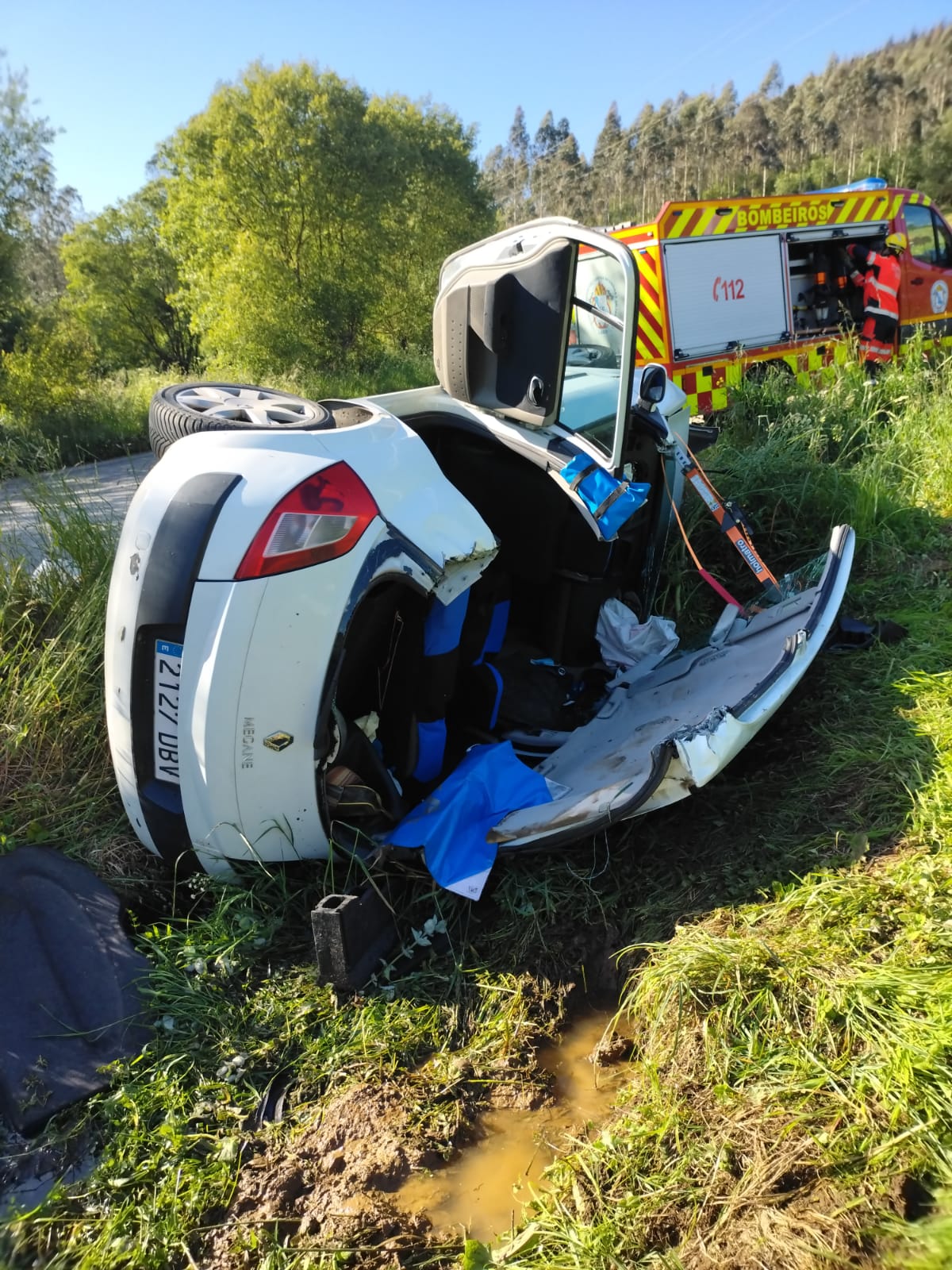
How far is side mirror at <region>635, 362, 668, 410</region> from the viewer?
354 centimetres

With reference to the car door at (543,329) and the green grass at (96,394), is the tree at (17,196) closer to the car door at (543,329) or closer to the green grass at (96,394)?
the green grass at (96,394)

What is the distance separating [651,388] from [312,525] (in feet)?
6.50

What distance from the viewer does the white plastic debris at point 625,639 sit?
3723 millimetres

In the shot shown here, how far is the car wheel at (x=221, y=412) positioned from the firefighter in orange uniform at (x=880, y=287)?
9.20 meters

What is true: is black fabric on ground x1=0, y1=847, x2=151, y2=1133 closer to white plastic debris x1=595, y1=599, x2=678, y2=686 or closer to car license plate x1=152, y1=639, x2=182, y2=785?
car license plate x1=152, y1=639, x2=182, y2=785

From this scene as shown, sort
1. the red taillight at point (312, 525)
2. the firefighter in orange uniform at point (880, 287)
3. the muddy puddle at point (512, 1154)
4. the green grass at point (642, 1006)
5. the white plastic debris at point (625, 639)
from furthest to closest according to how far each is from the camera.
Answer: the firefighter in orange uniform at point (880, 287) → the white plastic debris at point (625, 639) → the red taillight at point (312, 525) → the muddy puddle at point (512, 1154) → the green grass at point (642, 1006)

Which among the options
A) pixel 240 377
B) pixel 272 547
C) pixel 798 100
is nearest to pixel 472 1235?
pixel 272 547

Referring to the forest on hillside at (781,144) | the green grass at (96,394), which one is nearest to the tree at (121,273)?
the green grass at (96,394)

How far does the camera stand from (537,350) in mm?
2949

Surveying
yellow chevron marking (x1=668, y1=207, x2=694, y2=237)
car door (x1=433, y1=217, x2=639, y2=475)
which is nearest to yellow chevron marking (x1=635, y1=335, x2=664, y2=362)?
yellow chevron marking (x1=668, y1=207, x2=694, y2=237)

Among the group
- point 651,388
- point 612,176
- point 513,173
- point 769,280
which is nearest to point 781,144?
point 612,176

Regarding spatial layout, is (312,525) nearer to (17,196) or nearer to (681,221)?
(681,221)

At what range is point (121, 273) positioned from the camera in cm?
2452

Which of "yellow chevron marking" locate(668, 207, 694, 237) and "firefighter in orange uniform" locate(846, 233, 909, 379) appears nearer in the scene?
"yellow chevron marking" locate(668, 207, 694, 237)
